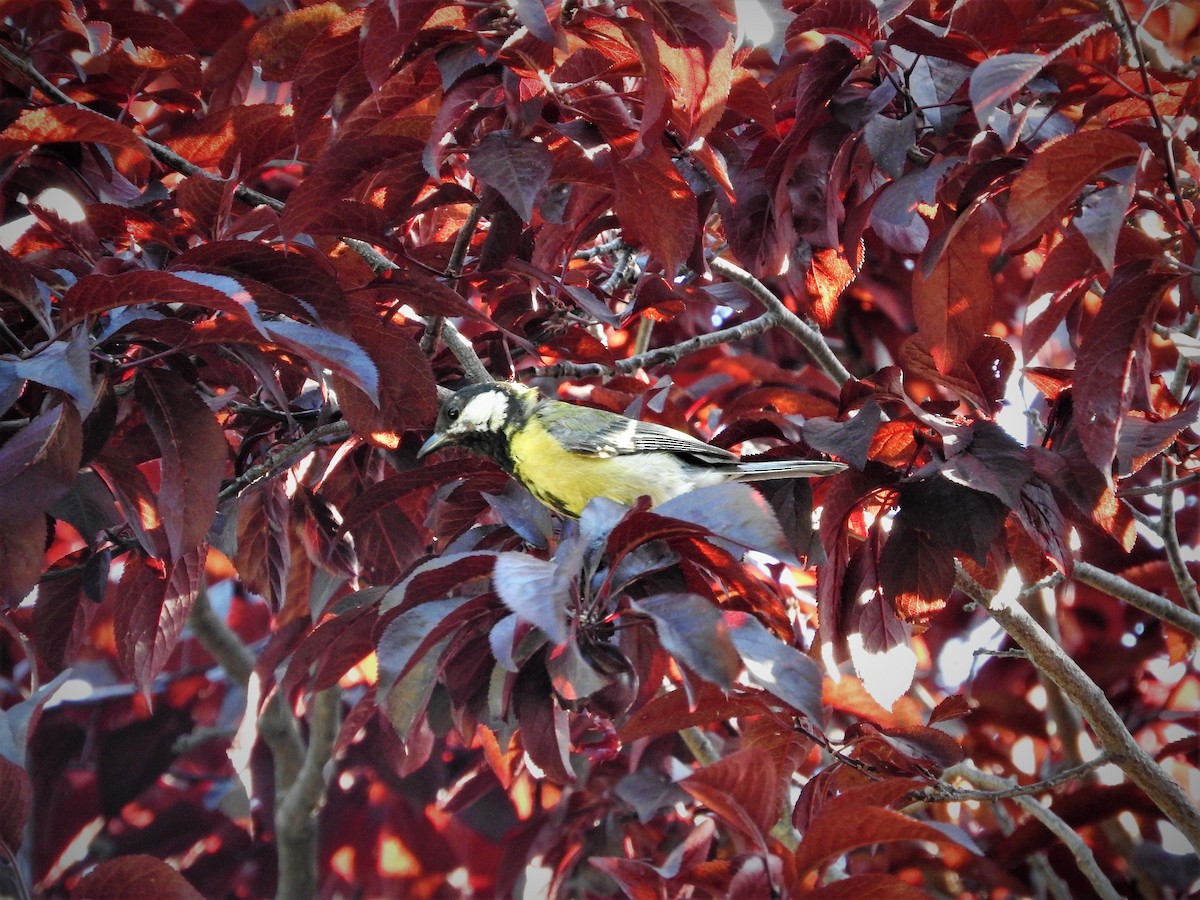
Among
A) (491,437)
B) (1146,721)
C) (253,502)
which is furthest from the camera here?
(1146,721)

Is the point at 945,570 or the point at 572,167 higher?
the point at 572,167

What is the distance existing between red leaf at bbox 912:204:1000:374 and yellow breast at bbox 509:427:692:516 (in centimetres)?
93

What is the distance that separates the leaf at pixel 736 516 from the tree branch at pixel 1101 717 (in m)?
0.86

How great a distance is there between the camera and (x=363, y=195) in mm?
2094

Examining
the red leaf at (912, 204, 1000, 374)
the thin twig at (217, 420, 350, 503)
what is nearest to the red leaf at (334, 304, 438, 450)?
the thin twig at (217, 420, 350, 503)

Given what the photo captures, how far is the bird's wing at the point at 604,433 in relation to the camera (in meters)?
2.67

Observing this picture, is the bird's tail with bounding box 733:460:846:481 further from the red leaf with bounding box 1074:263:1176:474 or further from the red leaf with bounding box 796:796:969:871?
the red leaf with bounding box 796:796:969:871

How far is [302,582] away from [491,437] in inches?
26.8

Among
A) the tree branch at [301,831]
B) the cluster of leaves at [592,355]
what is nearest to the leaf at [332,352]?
the cluster of leaves at [592,355]

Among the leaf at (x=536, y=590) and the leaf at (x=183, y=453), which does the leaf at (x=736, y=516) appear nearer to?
the leaf at (x=536, y=590)

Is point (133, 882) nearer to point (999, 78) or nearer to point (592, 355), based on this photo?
point (592, 355)

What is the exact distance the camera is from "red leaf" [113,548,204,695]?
6.91 feet

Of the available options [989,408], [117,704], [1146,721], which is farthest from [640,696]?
[117,704]

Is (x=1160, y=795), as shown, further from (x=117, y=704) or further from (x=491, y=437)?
(x=117, y=704)
